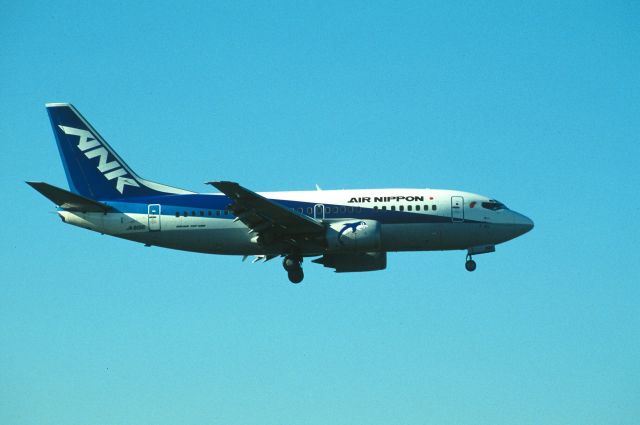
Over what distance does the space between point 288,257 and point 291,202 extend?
3099 millimetres

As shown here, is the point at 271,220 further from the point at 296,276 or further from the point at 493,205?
the point at 493,205

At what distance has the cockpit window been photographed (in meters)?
58.5

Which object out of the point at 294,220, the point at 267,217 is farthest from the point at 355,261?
the point at 267,217

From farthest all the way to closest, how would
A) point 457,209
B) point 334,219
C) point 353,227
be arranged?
point 334,219 < point 457,209 < point 353,227

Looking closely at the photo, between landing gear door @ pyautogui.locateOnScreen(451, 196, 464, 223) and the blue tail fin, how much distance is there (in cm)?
1548

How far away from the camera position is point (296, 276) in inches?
2317

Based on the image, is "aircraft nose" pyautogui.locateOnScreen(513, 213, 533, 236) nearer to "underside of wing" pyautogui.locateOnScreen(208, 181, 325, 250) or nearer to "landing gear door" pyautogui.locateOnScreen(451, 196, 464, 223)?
"landing gear door" pyautogui.locateOnScreen(451, 196, 464, 223)

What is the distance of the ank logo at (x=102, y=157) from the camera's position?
6169 cm

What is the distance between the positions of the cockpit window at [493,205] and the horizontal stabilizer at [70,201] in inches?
840

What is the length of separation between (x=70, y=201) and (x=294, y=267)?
1311cm

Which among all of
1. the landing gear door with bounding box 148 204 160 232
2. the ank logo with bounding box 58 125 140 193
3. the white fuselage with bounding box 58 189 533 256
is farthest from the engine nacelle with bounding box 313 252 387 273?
the ank logo with bounding box 58 125 140 193

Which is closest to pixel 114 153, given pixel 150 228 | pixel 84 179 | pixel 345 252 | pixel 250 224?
pixel 84 179

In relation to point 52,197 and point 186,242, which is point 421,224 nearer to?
point 186,242

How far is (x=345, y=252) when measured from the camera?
57156mm
